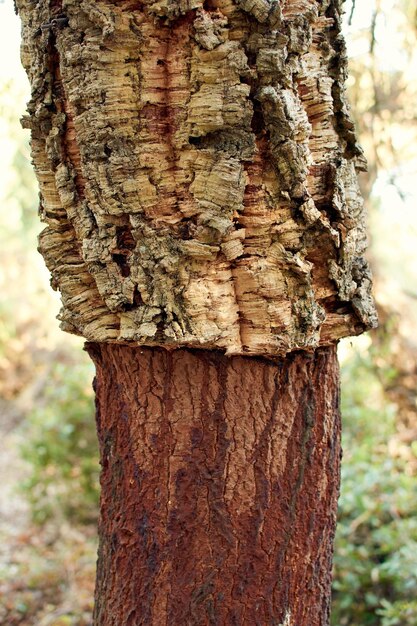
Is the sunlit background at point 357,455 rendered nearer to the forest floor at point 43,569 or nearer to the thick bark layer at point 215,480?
the forest floor at point 43,569

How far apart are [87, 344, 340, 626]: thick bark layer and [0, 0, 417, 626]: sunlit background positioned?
3.17ft

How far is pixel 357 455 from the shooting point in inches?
161

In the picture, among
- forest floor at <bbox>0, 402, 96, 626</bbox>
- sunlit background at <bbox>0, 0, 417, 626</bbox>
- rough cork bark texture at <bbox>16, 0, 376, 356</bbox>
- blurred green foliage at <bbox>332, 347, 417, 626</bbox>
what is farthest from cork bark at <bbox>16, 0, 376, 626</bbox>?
forest floor at <bbox>0, 402, 96, 626</bbox>

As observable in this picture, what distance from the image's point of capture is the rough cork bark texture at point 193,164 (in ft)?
4.52

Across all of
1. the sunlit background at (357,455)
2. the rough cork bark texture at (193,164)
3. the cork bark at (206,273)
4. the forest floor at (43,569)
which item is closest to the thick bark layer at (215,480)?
the cork bark at (206,273)

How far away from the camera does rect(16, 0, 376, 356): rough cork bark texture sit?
4.52 ft

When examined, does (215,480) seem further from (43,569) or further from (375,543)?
(43,569)

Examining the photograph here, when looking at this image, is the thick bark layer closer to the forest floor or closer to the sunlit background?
the sunlit background

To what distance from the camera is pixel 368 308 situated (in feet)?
5.38

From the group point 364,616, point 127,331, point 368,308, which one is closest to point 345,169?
point 368,308

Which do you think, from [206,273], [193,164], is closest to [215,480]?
[206,273]

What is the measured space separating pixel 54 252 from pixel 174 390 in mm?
462

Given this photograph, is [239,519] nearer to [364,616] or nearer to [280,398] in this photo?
[280,398]

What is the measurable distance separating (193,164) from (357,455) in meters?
3.12
